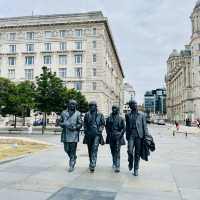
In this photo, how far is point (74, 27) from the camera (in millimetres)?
74500

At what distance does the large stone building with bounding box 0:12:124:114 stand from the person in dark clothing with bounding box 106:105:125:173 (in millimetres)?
62019

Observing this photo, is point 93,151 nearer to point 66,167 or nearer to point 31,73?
point 66,167

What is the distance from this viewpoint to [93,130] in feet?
30.8

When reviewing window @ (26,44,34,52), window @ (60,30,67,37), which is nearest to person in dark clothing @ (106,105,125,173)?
window @ (60,30,67,37)

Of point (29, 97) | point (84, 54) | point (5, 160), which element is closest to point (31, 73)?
point (84, 54)

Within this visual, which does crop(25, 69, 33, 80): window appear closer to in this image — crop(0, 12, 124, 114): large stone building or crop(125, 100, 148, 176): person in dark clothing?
crop(0, 12, 124, 114): large stone building

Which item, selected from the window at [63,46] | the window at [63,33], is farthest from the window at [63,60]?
the window at [63,33]

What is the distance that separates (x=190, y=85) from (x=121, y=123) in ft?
279

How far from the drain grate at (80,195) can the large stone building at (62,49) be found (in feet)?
213

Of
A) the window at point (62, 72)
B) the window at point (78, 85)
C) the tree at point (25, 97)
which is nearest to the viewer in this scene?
the tree at point (25, 97)

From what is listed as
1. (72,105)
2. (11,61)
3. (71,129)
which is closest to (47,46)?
(11,61)

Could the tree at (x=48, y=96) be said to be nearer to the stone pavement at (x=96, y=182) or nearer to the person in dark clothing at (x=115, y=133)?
the stone pavement at (x=96, y=182)

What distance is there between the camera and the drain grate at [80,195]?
6312mm

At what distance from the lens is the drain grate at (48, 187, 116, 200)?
6.31 metres
